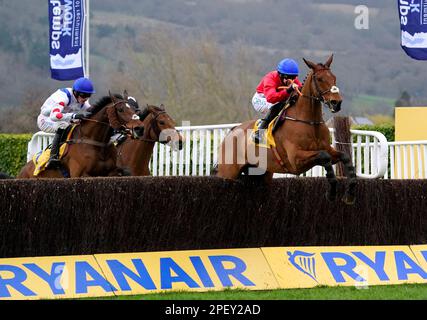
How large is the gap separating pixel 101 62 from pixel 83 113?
47.1 meters

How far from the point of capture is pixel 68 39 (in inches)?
638

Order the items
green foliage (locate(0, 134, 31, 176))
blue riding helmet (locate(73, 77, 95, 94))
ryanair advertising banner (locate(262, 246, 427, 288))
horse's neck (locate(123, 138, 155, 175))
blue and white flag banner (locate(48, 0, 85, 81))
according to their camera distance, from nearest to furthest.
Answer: ryanair advertising banner (locate(262, 246, 427, 288)) → blue riding helmet (locate(73, 77, 95, 94)) → horse's neck (locate(123, 138, 155, 175)) → blue and white flag banner (locate(48, 0, 85, 81)) → green foliage (locate(0, 134, 31, 176))

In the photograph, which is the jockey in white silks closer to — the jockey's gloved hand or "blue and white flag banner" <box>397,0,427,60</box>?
the jockey's gloved hand

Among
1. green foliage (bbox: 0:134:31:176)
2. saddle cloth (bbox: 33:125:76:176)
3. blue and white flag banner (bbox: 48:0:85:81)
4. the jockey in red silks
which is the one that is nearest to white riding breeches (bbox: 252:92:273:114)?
the jockey in red silks

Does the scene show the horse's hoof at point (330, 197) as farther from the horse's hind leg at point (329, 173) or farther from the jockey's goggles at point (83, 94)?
the jockey's goggles at point (83, 94)

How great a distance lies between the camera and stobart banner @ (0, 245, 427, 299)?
844 cm

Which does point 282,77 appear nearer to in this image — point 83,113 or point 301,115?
point 301,115

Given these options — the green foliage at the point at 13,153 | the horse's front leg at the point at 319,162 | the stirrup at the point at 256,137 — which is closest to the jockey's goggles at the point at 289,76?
the stirrup at the point at 256,137

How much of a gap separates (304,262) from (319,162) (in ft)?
3.36

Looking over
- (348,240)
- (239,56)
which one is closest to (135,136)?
(348,240)

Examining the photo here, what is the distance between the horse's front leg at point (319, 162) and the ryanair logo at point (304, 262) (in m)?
0.61

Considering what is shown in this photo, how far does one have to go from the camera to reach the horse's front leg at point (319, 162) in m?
9.64

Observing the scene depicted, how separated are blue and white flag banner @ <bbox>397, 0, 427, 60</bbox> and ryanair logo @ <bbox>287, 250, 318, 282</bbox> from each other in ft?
18.5

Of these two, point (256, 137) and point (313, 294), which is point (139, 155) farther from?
point (313, 294)
